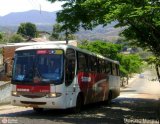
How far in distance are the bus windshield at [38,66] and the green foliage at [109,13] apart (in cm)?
250

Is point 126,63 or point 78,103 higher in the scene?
point 126,63

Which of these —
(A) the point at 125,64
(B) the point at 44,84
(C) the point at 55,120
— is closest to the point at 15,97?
(B) the point at 44,84

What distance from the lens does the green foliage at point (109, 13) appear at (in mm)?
16391

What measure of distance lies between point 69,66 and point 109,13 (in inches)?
→ 122

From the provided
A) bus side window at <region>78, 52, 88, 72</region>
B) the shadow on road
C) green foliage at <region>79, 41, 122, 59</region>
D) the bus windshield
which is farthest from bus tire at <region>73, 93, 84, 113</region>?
green foliage at <region>79, 41, 122, 59</region>

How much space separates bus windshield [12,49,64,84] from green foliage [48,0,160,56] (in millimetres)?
2495

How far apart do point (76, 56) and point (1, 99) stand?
1336 centimetres

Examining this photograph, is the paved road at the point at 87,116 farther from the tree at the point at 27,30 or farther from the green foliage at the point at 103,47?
the tree at the point at 27,30

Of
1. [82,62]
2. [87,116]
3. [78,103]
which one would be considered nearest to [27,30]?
[82,62]

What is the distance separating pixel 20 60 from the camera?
18.8 meters

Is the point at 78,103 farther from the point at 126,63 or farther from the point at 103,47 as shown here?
the point at 126,63

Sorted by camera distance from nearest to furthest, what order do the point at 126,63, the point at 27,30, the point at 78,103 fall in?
the point at 78,103, the point at 126,63, the point at 27,30

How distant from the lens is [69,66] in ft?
61.5

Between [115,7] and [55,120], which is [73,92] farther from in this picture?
[115,7]
